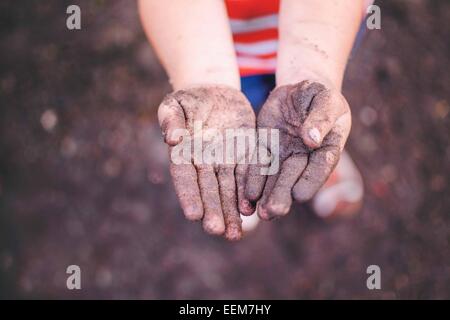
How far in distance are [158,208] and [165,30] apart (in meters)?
1.00

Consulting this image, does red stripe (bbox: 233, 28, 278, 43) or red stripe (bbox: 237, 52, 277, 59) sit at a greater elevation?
red stripe (bbox: 233, 28, 278, 43)

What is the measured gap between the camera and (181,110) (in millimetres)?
1335

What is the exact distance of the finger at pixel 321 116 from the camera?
3.92ft

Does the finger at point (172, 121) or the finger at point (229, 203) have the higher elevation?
the finger at point (172, 121)

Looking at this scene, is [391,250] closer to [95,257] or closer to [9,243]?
[95,257]

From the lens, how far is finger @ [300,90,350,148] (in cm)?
119

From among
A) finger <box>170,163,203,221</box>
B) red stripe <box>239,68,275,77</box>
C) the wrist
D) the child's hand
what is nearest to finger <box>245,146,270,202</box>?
the child's hand

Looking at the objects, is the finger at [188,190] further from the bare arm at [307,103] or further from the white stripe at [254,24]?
the white stripe at [254,24]

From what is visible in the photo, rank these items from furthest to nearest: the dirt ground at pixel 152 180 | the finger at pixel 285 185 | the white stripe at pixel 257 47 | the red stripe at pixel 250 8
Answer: the dirt ground at pixel 152 180 < the white stripe at pixel 257 47 < the red stripe at pixel 250 8 < the finger at pixel 285 185

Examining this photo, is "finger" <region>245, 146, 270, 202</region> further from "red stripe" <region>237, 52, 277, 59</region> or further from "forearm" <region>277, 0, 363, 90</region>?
"red stripe" <region>237, 52, 277, 59</region>

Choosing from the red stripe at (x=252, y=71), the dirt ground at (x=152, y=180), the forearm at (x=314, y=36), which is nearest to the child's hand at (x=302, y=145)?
the forearm at (x=314, y=36)

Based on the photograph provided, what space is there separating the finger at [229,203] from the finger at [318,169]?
0.16 m

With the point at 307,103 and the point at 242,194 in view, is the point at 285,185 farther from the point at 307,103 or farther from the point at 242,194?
the point at 307,103

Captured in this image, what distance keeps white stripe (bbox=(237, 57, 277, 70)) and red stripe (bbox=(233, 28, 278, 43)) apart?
6 cm
